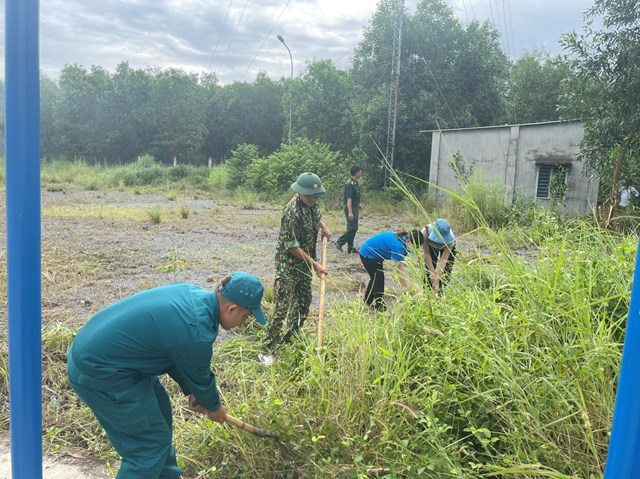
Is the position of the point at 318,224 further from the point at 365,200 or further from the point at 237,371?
the point at 365,200

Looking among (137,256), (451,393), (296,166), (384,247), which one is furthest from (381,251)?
(296,166)

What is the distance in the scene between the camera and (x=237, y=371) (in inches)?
153

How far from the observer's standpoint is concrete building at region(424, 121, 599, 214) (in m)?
12.7

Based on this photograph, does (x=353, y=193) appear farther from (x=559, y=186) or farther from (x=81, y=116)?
(x=81, y=116)

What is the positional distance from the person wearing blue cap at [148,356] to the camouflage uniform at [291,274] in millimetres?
1852

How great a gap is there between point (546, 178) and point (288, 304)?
38.1 feet

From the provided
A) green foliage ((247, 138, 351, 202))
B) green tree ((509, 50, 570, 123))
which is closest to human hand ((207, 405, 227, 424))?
green foliage ((247, 138, 351, 202))

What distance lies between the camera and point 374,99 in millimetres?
20859

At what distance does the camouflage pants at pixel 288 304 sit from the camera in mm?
4328

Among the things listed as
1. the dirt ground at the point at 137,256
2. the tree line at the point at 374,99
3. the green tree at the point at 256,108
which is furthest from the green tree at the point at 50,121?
the dirt ground at the point at 137,256

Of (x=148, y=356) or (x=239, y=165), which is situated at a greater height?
(x=239, y=165)

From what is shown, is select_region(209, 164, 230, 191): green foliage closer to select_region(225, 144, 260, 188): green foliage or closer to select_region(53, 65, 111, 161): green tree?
select_region(225, 144, 260, 188): green foliage

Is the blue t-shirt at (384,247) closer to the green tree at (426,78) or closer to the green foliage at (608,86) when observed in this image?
the green foliage at (608,86)

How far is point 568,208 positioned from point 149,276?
1031 centimetres
